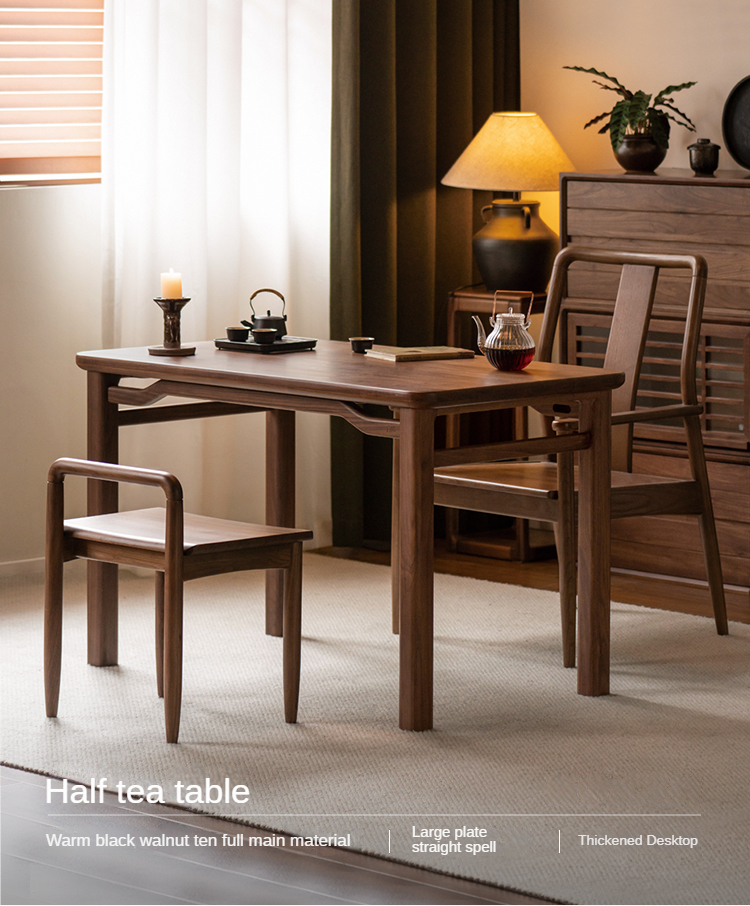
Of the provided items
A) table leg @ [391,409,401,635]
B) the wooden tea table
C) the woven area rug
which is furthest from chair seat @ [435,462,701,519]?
the woven area rug

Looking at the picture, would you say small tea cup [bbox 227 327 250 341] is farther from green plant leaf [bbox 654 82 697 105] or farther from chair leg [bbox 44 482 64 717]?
green plant leaf [bbox 654 82 697 105]

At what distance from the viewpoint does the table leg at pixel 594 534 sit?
3.04 metres

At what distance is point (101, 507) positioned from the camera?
329 cm

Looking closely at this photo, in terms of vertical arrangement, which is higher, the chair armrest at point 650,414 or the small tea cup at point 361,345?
the small tea cup at point 361,345

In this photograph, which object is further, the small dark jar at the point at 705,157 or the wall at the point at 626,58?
the wall at the point at 626,58

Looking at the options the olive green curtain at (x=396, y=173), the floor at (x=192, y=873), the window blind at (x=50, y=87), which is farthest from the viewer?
the olive green curtain at (x=396, y=173)

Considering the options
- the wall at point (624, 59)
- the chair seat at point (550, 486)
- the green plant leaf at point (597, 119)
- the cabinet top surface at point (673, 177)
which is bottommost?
the chair seat at point (550, 486)

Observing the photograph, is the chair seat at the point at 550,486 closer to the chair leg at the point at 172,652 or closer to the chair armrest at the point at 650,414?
the chair armrest at the point at 650,414

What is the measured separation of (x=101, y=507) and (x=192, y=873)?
1.23m

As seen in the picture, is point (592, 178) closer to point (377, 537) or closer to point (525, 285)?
point (525, 285)

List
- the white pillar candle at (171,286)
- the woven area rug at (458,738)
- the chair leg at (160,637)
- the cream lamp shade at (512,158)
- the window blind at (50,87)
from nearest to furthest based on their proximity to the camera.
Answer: the woven area rug at (458,738) < the chair leg at (160,637) < the white pillar candle at (171,286) < the window blind at (50,87) < the cream lamp shade at (512,158)

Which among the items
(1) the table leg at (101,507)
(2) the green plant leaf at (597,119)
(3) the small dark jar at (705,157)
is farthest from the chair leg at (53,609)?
(2) the green plant leaf at (597,119)

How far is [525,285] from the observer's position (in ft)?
14.6

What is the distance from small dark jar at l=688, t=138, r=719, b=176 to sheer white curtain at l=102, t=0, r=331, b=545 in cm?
114
